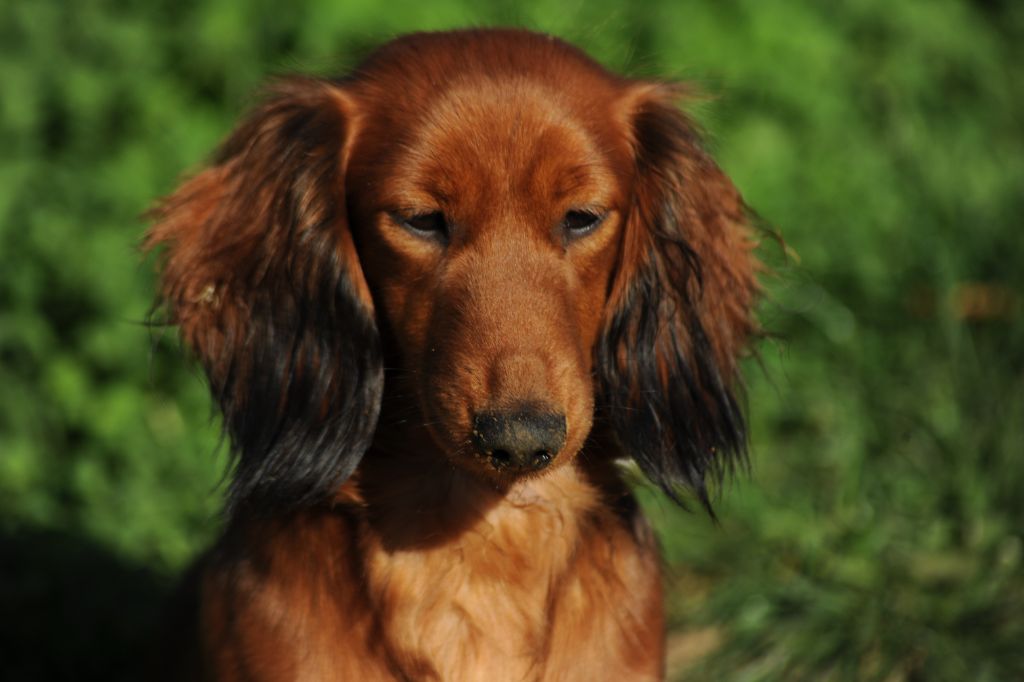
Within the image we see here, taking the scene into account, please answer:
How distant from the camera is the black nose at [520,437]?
2.51m

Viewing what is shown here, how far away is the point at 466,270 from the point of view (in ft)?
8.91

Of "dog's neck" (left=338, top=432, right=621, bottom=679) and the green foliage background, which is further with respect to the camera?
the green foliage background

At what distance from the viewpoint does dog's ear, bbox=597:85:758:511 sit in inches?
119

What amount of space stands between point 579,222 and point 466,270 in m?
0.28

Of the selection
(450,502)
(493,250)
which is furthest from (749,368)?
(493,250)

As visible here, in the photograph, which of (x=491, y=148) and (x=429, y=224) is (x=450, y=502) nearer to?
(x=429, y=224)

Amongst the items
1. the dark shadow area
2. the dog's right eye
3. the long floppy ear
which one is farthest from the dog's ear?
the dark shadow area

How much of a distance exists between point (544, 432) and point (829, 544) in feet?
7.52

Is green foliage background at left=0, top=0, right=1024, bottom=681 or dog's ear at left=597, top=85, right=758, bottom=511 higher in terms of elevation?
dog's ear at left=597, top=85, right=758, bottom=511

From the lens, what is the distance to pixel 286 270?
9.61 feet

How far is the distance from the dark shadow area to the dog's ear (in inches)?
71.7

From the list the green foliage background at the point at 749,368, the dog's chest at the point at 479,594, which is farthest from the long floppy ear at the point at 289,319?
the green foliage background at the point at 749,368

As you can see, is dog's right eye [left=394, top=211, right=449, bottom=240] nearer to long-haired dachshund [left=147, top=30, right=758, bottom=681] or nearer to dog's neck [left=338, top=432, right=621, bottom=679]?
long-haired dachshund [left=147, top=30, right=758, bottom=681]

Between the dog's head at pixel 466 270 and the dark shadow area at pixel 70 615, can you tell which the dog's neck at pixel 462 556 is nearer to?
the dog's head at pixel 466 270
